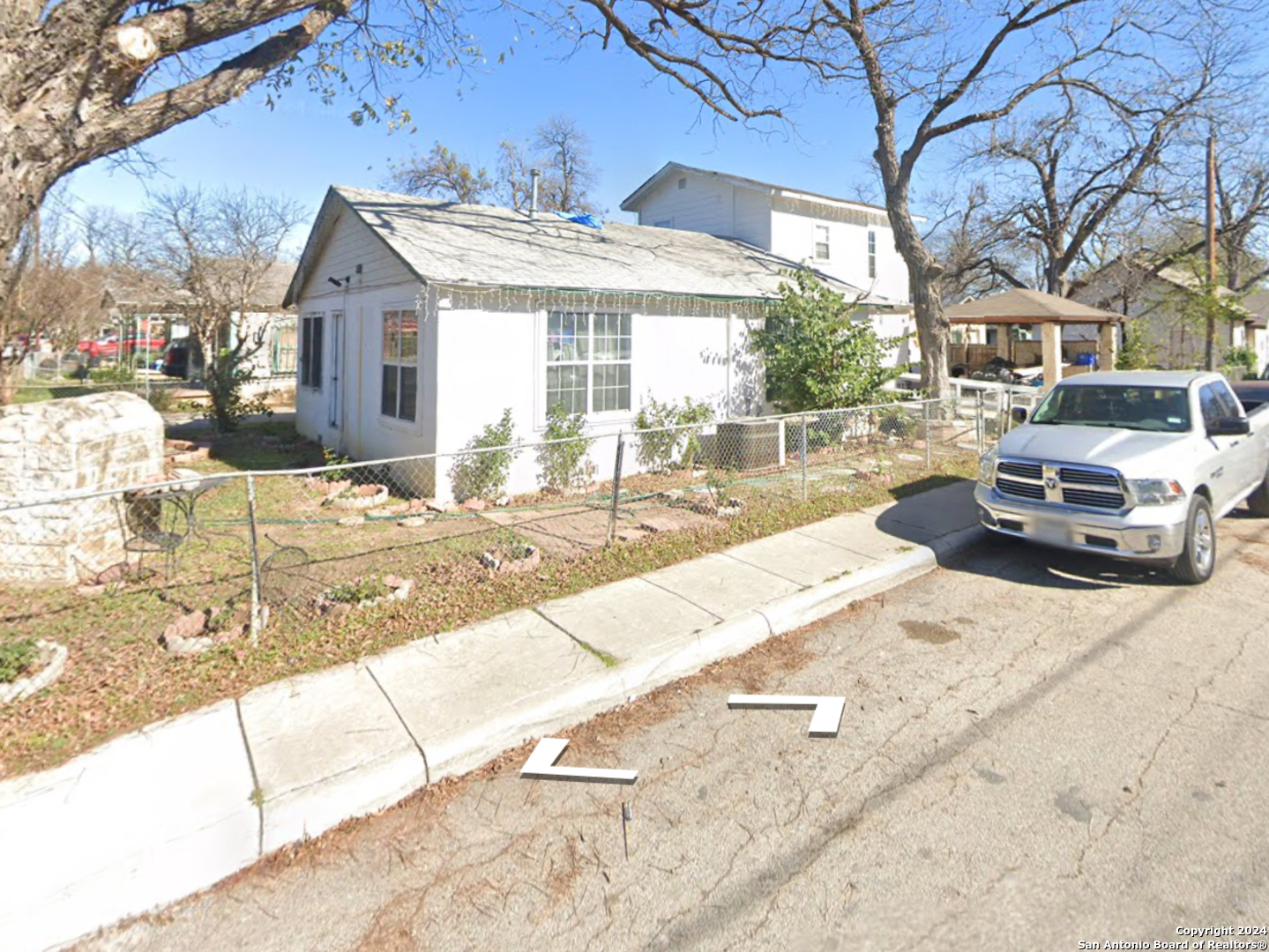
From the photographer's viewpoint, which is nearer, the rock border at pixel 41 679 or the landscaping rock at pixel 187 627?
the rock border at pixel 41 679

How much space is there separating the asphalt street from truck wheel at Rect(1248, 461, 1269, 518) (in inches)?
203

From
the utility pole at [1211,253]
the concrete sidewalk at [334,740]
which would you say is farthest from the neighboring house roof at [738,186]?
the concrete sidewalk at [334,740]

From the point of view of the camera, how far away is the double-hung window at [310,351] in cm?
1366

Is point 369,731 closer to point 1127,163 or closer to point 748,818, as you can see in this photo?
point 748,818

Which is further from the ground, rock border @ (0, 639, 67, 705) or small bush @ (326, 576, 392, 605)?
small bush @ (326, 576, 392, 605)

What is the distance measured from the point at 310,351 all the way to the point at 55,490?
8775mm

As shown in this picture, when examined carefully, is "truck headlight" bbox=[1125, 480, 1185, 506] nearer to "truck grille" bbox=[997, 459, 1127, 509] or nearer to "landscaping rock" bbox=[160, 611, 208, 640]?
"truck grille" bbox=[997, 459, 1127, 509]

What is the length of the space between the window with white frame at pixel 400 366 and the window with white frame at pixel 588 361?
1.91m

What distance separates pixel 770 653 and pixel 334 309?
10.9 meters

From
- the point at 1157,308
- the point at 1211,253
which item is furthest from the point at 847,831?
the point at 1157,308

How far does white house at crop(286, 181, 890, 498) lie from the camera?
29.7ft

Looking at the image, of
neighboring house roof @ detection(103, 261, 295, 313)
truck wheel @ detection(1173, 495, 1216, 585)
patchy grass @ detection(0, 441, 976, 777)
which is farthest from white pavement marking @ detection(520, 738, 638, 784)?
neighboring house roof @ detection(103, 261, 295, 313)

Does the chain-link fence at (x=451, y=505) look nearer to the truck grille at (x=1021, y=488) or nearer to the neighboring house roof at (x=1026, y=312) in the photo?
the truck grille at (x=1021, y=488)

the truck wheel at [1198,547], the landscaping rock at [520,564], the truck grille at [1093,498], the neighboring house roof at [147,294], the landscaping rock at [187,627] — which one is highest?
the neighboring house roof at [147,294]
